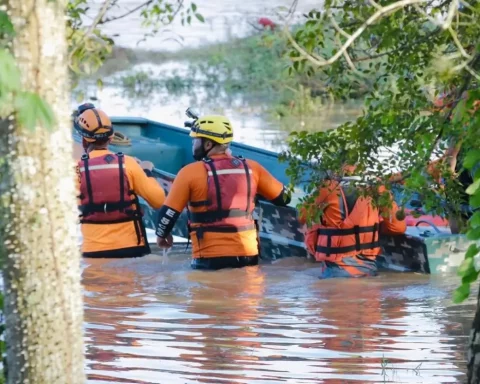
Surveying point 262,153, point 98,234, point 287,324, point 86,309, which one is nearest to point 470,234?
point 287,324

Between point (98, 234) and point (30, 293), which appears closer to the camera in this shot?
point (30, 293)

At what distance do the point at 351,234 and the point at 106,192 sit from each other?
1899 mm

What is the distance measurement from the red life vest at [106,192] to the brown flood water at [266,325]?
38cm

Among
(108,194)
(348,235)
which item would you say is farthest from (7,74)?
(108,194)

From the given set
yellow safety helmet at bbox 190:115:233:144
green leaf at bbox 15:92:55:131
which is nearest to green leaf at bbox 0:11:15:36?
green leaf at bbox 15:92:55:131

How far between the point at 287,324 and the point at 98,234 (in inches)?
87.4

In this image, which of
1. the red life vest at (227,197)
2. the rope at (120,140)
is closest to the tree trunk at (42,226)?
the red life vest at (227,197)

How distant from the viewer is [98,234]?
9.65m

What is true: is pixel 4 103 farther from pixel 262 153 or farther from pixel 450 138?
pixel 262 153

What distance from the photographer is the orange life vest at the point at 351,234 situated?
8.98m

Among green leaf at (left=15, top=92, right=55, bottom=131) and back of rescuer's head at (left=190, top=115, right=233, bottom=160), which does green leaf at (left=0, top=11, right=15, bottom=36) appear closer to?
green leaf at (left=15, top=92, right=55, bottom=131)

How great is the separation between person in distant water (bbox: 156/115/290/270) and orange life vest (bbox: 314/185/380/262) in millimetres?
439

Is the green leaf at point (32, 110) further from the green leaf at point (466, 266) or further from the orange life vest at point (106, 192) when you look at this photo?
the orange life vest at point (106, 192)

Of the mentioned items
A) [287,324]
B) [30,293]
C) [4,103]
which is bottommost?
[287,324]
